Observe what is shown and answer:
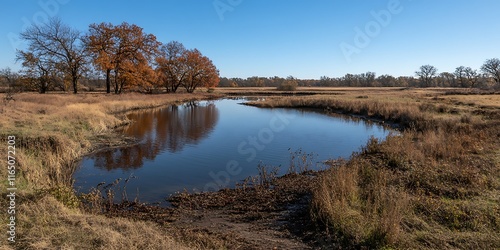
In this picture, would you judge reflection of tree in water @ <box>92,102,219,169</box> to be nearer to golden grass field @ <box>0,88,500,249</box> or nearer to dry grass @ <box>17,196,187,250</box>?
golden grass field @ <box>0,88,500,249</box>

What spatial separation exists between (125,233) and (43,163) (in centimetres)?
705

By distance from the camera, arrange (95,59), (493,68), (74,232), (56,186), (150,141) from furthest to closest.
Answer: (493,68), (95,59), (150,141), (56,186), (74,232)

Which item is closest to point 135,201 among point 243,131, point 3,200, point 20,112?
point 3,200

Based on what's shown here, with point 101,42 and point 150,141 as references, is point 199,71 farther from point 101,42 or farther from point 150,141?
point 150,141

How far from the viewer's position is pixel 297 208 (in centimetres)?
848

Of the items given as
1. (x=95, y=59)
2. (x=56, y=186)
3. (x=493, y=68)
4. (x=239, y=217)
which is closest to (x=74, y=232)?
(x=56, y=186)

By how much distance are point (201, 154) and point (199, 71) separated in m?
52.1

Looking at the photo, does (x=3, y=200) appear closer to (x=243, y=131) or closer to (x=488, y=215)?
(x=488, y=215)

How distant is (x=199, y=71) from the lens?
214ft

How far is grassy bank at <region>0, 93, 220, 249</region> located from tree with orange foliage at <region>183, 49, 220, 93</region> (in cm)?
4415

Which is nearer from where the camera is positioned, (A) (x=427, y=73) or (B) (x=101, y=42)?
(B) (x=101, y=42)

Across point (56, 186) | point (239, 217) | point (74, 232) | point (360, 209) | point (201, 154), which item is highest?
point (56, 186)

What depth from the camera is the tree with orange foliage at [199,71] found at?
6402 centimetres

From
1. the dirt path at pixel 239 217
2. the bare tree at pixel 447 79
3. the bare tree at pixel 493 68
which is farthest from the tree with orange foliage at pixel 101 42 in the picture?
the bare tree at pixel 447 79
